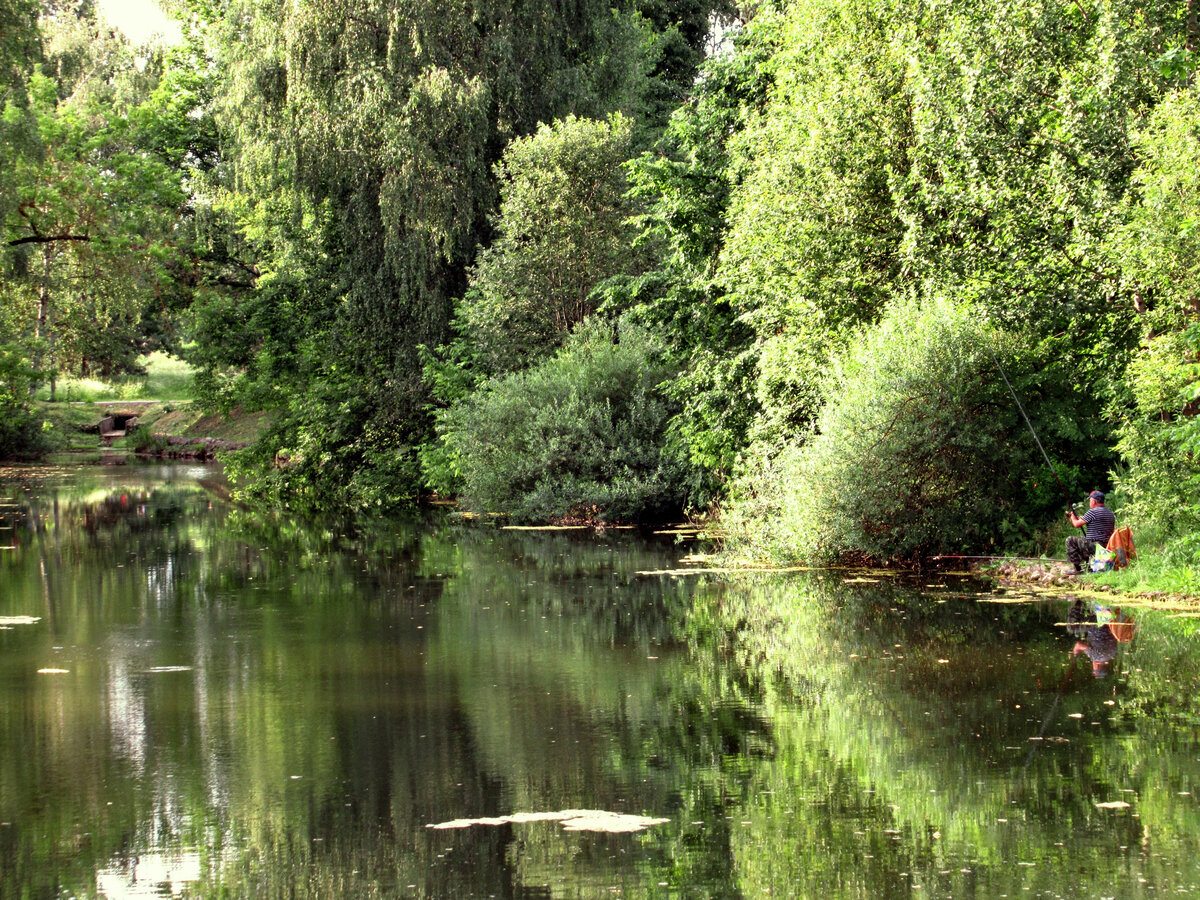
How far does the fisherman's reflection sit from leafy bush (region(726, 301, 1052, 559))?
332cm

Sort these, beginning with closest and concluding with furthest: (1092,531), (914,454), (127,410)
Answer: (1092,531)
(914,454)
(127,410)

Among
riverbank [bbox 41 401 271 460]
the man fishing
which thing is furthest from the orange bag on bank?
riverbank [bbox 41 401 271 460]

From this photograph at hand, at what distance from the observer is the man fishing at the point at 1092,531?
611 inches

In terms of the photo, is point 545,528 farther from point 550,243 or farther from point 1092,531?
point 1092,531

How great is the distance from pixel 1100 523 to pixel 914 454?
2.61 metres

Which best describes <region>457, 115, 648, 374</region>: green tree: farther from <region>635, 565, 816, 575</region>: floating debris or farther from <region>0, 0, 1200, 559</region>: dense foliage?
<region>635, 565, 816, 575</region>: floating debris

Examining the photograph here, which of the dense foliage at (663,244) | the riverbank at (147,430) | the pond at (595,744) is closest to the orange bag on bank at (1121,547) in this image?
the dense foliage at (663,244)

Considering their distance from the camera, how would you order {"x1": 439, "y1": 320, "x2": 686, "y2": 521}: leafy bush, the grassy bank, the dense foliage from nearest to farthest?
Answer: the dense foliage → {"x1": 439, "y1": 320, "x2": 686, "y2": 521}: leafy bush → the grassy bank

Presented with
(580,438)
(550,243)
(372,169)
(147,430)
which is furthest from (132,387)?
(580,438)

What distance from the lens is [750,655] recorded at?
12.3m

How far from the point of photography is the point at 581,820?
24.2 feet

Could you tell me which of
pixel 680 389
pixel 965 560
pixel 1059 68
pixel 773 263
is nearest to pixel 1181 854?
pixel 965 560

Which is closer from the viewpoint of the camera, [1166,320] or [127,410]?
[1166,320]

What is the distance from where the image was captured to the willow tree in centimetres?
2992
